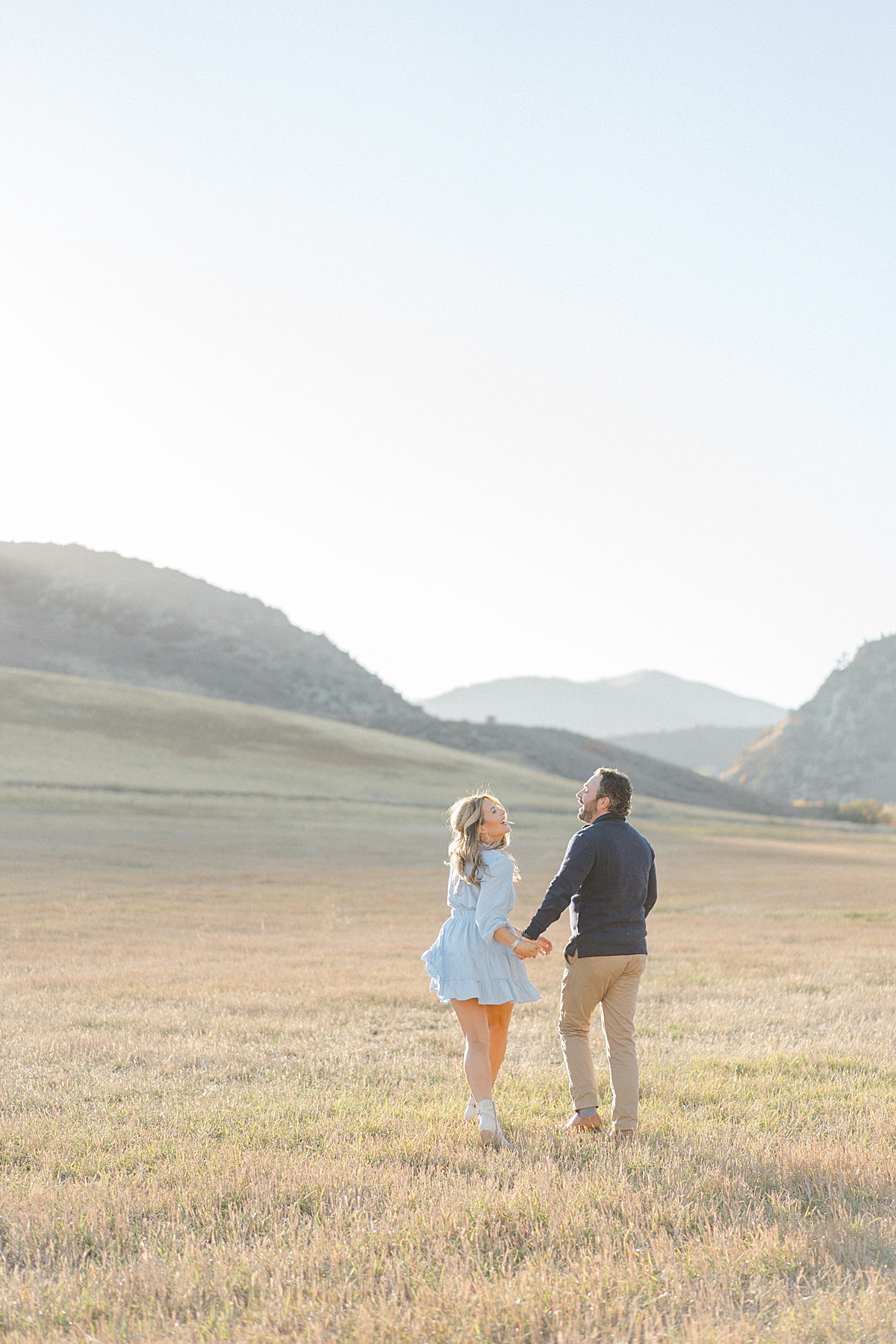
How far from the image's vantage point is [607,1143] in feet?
19.9

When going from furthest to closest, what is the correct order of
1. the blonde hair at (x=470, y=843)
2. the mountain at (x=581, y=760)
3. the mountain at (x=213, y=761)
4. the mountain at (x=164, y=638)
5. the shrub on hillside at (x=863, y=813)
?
1. the mountain at (x=164, y=638)
2. the mountain at (x=581, y=760)
3. the shrub on hillside at (x=863, y=813)
4. the mountain at (x=213, y=761)
5. the blonde hair at (x=470, y=843)

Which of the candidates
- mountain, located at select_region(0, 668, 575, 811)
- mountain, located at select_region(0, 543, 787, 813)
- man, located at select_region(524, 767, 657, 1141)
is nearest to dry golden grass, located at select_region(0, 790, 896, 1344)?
man, located at select_region(524, 767, 657, 1141)

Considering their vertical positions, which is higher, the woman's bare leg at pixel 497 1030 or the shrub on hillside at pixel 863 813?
the woman's bare leg at pixel 497 1030

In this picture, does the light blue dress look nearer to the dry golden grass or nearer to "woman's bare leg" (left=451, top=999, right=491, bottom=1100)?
"woman's bare leg" (left=451, top=999, right=491, bottom=1100)

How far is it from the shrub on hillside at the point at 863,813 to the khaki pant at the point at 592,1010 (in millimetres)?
80854

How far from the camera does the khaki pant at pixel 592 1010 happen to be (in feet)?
21.6

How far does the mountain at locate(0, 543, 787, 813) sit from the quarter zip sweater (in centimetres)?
8322

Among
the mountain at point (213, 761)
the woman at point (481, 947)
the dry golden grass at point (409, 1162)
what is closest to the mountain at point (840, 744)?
the mountain at point (213, 761)

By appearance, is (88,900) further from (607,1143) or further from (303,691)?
(303,691)

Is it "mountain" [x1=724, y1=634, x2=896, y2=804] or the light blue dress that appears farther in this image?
"mountain" [x1=724, y1=634, x2=896, y2=804]

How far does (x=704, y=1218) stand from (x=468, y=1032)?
6.81 feet

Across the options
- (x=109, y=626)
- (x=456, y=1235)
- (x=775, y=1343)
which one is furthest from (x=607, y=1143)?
(x=109, y=626)

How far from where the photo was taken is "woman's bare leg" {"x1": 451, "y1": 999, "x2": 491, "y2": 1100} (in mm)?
6395

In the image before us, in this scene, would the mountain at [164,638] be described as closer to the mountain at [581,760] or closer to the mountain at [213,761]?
the mountain at [581,760]
